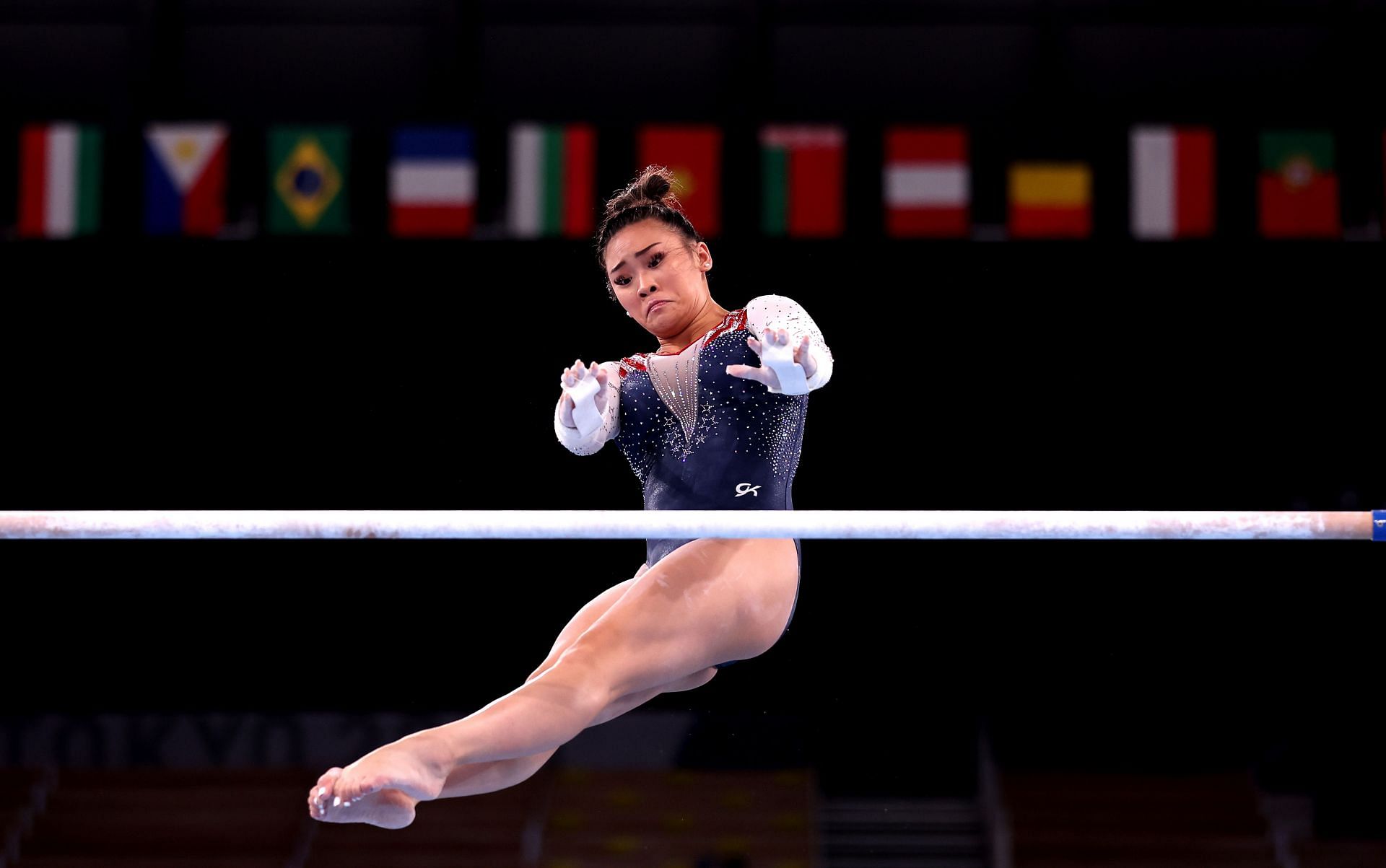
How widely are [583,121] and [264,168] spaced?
2.09 metres

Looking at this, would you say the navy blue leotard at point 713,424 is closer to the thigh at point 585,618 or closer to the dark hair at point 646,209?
the thigh at point 585,618

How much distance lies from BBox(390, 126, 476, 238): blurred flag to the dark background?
186 millimetres

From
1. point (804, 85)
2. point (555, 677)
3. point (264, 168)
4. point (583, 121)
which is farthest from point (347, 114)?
point (555, 677)

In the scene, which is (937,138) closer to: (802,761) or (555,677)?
(802,761)

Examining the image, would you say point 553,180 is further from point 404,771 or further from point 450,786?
point 404,771

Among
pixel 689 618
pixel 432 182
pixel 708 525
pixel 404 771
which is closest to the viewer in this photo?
pixel 404 771

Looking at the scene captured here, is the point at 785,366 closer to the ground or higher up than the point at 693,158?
closer to the ground

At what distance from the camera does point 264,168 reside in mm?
8633

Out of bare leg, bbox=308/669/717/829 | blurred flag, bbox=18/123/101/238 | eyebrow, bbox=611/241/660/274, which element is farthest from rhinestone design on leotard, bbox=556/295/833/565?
blurred flag, bbox=18/123/101/238

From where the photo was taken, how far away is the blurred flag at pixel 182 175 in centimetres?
862

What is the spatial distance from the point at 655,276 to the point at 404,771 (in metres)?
1.50

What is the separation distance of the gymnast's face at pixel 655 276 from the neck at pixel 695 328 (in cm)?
1

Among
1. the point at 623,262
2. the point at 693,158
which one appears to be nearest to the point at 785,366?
the point at 623,262

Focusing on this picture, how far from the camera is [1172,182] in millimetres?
8508
